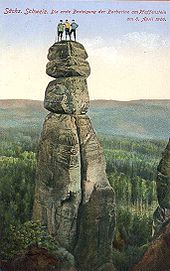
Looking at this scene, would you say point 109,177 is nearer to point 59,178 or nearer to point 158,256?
point 59,178

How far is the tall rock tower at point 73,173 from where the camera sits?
560 centimetres

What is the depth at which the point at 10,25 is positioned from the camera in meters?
5.73

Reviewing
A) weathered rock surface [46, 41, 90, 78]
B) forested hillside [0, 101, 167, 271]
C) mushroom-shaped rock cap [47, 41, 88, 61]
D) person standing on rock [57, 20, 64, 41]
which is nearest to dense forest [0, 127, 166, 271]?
forested hillside [0, 101, 167, 271]

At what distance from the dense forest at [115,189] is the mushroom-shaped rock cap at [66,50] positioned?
713 mm

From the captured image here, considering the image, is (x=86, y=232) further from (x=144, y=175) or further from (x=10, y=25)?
(x=10, y=25)

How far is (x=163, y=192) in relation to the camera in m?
5.82

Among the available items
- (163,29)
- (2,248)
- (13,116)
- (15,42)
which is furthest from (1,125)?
(163,29)

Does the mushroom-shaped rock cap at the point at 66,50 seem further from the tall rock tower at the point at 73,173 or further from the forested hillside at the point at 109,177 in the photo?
the forested hillside at the point at 109,177

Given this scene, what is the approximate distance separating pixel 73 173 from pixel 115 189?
1.50 feet

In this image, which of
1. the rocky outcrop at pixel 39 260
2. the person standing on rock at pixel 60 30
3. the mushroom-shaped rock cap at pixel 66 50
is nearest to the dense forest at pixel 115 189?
the rocky outcrop at pixel 39 260

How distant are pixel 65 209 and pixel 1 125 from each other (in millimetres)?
992

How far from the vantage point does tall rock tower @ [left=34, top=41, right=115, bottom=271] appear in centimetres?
560

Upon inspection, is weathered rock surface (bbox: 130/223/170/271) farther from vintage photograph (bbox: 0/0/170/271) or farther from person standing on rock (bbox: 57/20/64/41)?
person standing on rock (bbox: 57/20/64/41)

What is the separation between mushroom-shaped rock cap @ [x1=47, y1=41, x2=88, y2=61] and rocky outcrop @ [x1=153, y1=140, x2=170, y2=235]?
1.19 metres
